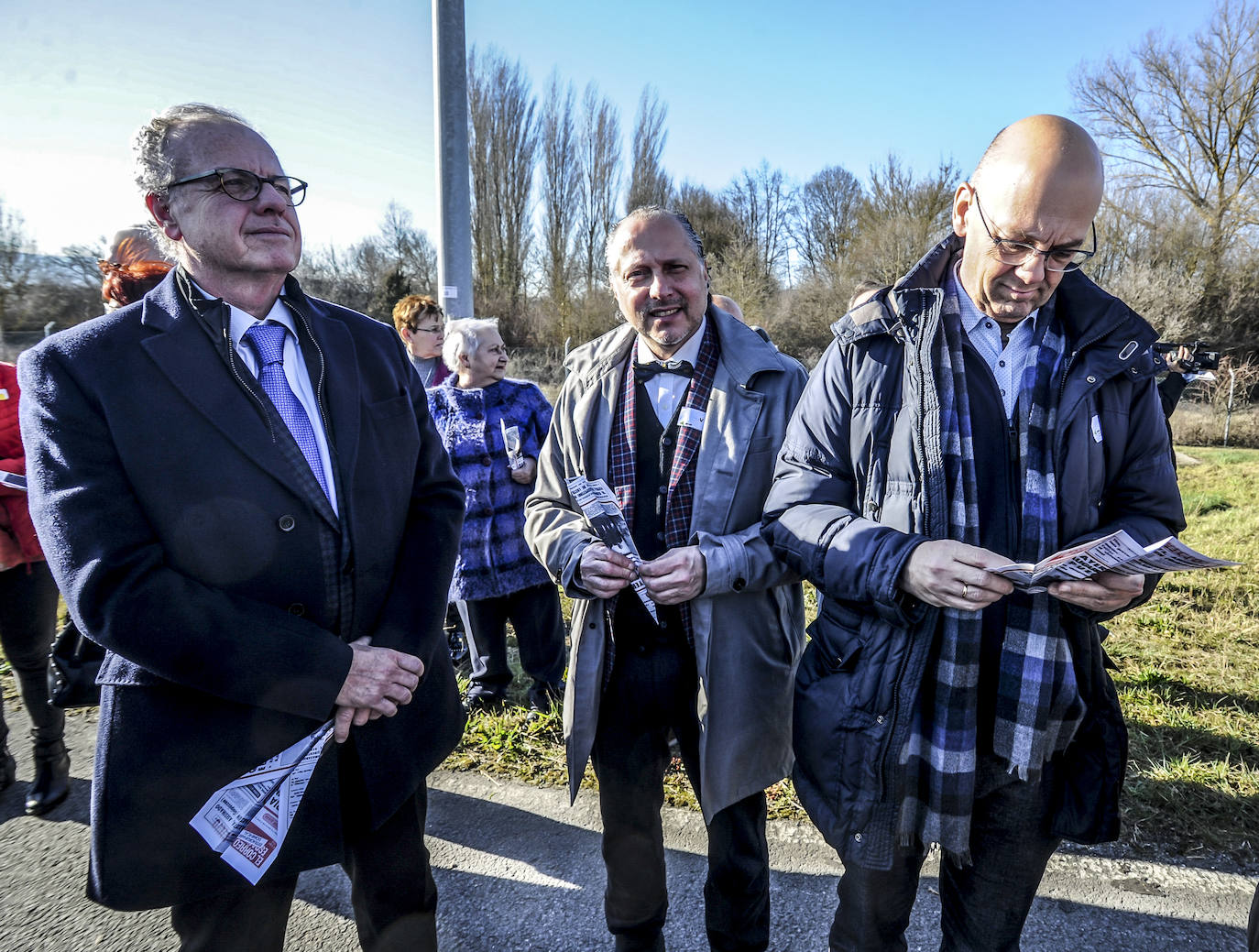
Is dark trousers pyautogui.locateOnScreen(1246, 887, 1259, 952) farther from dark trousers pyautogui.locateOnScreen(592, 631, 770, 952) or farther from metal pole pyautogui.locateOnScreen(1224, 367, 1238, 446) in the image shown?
metal pole pyautogui.locateOnScreen(1224, 367, 1238, 446)

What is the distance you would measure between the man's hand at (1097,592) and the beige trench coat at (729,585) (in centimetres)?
74

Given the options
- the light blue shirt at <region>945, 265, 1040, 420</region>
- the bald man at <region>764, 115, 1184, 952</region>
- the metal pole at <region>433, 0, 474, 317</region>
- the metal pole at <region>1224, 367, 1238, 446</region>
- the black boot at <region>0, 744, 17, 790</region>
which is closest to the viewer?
the bald man at <region>764, 115, 1184, 952</region>

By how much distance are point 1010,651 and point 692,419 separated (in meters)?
1.03

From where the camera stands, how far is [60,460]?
57.7 inches

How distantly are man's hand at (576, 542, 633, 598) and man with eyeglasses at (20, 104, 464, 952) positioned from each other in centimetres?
39

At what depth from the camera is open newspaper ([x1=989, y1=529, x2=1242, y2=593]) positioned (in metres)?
1.28

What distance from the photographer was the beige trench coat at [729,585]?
2047 millimetres

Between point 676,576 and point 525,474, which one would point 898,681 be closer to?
point 676,576

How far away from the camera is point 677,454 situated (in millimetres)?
2176

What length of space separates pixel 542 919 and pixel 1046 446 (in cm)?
226

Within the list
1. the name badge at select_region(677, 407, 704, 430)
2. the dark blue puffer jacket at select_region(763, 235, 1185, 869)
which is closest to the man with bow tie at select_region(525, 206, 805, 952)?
the name badge at select_region(677, 407, 704, 430)

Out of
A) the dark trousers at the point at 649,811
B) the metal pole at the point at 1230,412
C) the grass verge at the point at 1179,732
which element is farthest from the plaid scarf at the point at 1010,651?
the metal pole at the point at 1230,412

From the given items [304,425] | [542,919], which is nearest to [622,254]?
[304,425]

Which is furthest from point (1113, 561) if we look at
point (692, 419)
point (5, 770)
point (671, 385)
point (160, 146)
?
point (5, 770)
